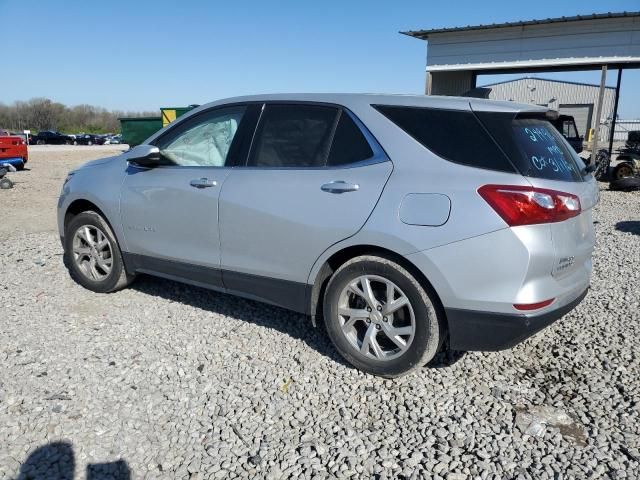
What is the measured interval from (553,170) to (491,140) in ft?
1.36

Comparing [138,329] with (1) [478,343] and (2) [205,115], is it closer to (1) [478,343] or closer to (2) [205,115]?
(2) [205,115]

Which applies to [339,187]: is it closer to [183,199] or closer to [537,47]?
[183,199]

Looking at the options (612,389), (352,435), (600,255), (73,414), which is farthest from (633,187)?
(73,414)

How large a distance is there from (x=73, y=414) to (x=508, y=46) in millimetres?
16747

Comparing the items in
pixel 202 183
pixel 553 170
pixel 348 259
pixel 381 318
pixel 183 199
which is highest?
pixel 553 170

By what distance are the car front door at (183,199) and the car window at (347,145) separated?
872mm

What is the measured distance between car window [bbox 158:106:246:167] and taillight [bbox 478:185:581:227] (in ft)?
6.65

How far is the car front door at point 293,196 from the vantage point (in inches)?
125

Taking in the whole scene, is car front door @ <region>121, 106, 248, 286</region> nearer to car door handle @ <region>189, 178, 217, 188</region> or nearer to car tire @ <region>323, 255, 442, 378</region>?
car door handle @ <region>189, 178, 217, 188</region>

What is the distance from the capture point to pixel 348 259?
3332mm

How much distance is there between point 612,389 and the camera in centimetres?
315

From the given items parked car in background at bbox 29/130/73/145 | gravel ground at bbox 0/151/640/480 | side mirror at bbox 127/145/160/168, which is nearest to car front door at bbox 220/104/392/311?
gravel ground at bbox 0/151/640/480

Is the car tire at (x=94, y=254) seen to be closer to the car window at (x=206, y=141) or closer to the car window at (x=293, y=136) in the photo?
the car window at (x=206, y=141)

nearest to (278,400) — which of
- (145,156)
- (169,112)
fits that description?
(145,156)
